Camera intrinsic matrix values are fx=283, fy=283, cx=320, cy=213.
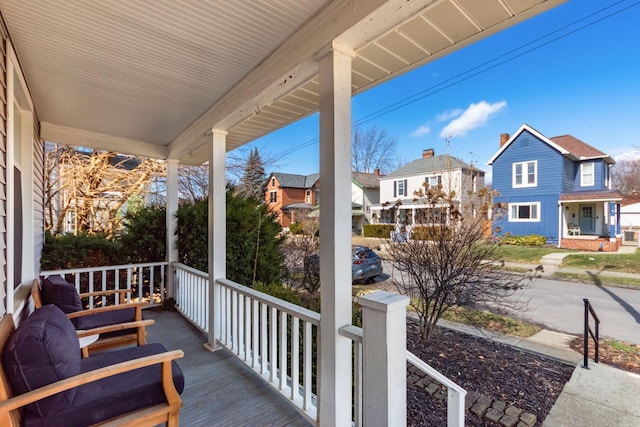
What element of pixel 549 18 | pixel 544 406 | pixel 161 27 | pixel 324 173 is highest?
pixel 549 18

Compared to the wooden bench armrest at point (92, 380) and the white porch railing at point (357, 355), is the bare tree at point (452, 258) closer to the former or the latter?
the white porch railing at point (357, 355)

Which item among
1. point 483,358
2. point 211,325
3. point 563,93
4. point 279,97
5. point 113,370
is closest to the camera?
point 113,370

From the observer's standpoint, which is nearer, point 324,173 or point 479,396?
point 324,173

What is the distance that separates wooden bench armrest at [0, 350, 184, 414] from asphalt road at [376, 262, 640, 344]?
191 inches

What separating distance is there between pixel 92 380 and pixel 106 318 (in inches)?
71.9

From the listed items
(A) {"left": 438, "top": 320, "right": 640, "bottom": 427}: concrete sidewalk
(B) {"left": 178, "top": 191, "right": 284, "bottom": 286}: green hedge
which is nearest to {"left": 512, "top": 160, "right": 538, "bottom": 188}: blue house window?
(A) {"left": 438, "top": 320, "right": 640, "bottom": 427}: concrete sidewalk

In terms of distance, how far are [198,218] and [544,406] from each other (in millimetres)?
4887

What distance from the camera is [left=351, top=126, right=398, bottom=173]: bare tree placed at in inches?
571

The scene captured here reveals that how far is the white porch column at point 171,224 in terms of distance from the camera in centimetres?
468

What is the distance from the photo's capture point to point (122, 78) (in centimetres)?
254

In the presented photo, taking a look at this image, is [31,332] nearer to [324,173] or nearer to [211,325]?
[324,173]

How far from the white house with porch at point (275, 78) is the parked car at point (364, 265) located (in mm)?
4234

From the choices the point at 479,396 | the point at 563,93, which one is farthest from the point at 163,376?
the point at 563,93

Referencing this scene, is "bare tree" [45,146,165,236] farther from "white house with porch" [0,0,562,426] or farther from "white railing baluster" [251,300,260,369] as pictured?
"white railing baluster" [251,300,260,369]
